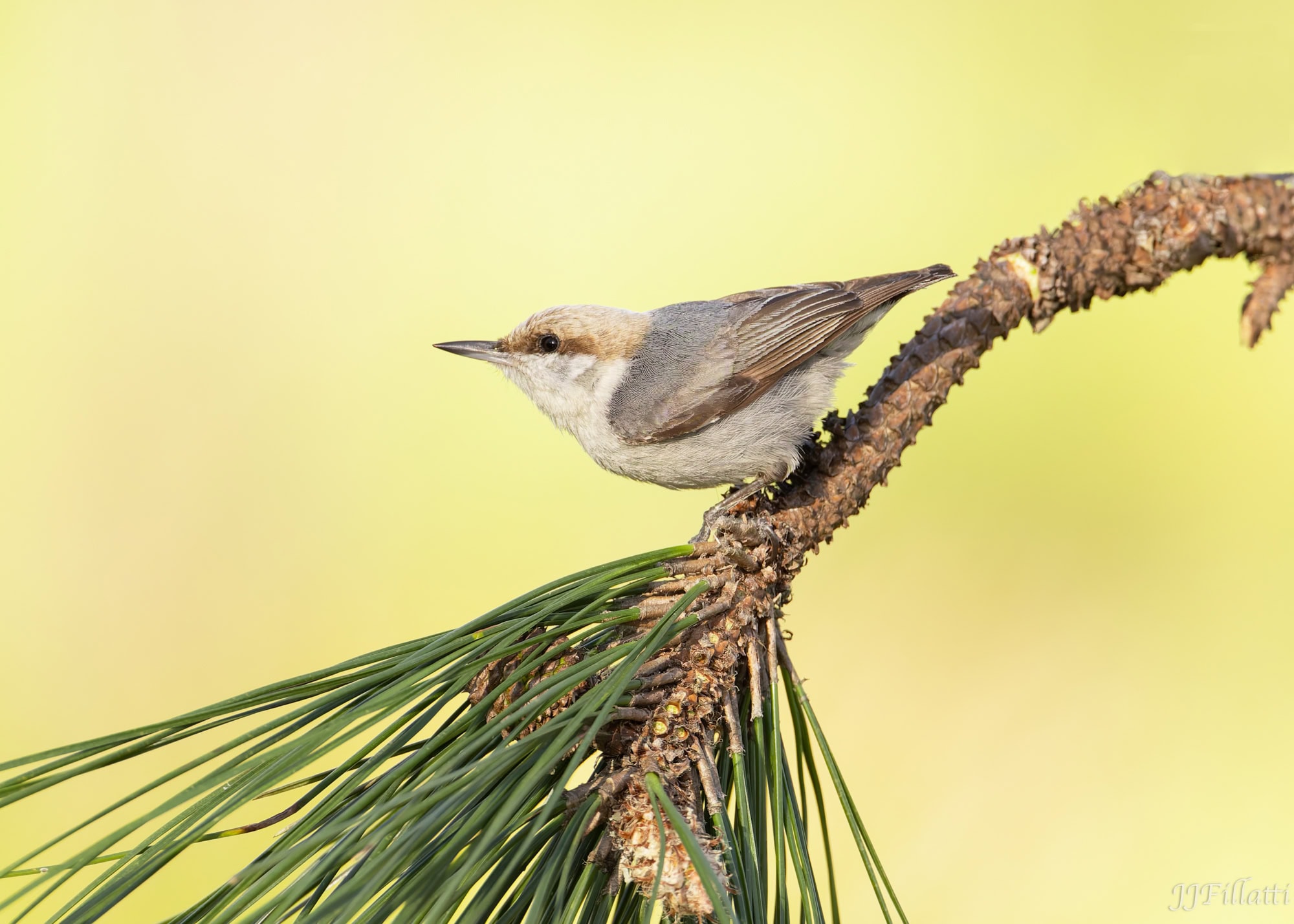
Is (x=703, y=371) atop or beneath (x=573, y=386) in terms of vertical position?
beneath

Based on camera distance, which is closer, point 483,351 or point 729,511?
point 729,511

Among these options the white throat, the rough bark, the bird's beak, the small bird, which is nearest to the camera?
the rough bark

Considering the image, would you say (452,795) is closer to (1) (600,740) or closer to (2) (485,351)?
(1) (600,740)

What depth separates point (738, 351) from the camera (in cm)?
281

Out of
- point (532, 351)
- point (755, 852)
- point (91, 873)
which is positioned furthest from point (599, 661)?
point (91, 873)

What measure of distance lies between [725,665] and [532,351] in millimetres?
1741

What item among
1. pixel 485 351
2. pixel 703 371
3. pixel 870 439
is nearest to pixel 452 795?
pixel 870 439

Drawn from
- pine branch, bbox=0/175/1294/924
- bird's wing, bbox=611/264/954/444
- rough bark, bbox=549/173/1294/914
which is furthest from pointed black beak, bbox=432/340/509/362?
pine branch, bbox=0/175/1294/924

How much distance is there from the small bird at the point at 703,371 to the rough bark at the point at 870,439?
1.44 ft

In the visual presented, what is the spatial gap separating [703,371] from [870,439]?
36.0 inches

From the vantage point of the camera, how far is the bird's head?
298 cm

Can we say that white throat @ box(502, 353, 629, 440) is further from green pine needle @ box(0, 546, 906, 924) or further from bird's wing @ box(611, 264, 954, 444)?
green pine needle @ box(0, 546, 906, 924)

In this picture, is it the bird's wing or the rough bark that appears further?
the bird's wing

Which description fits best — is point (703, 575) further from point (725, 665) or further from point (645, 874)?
point (645, 874)
